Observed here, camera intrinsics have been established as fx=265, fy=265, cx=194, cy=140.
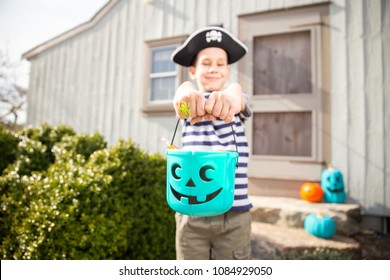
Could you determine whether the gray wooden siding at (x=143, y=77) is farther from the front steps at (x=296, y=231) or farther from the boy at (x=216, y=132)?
the boy at (x=216, y=132)

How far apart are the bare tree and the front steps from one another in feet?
7.33

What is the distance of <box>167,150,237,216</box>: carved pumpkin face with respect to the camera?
537mm

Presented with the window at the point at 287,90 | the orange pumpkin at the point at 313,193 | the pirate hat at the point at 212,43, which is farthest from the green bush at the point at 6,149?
the orange pumpkin at the point at 313,193

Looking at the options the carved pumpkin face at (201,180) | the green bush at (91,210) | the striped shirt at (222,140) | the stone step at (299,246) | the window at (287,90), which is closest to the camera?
the carved pumpkin face at (201,180)

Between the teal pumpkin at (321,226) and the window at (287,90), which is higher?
the window at (287,90)

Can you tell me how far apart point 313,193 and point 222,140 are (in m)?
2.21

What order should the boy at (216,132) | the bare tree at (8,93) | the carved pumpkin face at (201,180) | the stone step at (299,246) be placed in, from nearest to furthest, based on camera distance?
1. the carved pumpkin face at (201,180)
2. the boy at (216,132)
3. the bare tree at (8,93)
4. the stone step at (299,246)

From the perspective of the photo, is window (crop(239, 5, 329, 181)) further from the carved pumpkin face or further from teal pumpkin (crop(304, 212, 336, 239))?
the carved pumpkin face

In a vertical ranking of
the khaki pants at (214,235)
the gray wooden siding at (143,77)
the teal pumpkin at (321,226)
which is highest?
the gray wooden siding at (143,77)

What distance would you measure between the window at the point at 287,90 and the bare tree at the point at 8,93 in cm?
245

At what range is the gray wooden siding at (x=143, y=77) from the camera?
8.90 ft

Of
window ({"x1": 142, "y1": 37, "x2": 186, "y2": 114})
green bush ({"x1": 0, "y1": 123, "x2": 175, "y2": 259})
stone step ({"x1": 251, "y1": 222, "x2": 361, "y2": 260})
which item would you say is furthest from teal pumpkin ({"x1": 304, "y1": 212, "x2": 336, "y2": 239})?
window ({"x1": 142, "y1": 37, "x2": 186, "y2": 114})

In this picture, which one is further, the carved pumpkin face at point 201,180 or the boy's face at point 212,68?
the boy's face at point 212,68

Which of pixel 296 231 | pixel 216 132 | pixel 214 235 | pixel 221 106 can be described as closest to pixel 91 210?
pixel 214 235
